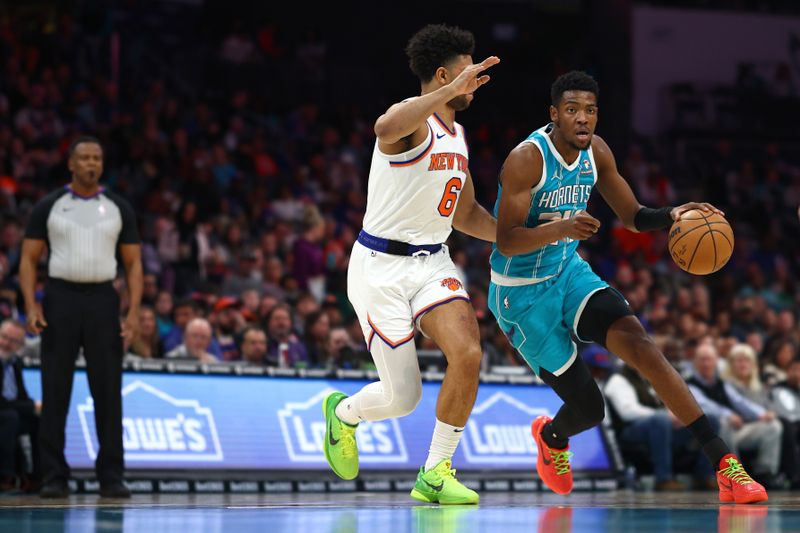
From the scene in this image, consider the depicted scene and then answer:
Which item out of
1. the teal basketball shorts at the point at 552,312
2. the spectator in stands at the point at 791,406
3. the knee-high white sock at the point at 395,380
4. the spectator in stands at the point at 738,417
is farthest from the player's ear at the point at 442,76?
the spectator in stands at the point at 791,406

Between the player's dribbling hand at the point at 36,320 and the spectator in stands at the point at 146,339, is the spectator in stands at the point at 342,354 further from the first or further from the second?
the player's dribbling hand at the point at 36,320

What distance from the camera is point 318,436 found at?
32.8ft

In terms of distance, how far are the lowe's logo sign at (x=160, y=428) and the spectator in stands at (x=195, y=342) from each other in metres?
0.72

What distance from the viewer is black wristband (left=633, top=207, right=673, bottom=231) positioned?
21.5 feet

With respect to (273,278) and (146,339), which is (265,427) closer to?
(146,339)

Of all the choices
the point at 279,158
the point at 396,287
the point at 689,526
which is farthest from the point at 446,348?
the point at 279,158

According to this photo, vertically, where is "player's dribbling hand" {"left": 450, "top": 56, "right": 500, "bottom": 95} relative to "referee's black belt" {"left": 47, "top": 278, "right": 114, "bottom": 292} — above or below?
above

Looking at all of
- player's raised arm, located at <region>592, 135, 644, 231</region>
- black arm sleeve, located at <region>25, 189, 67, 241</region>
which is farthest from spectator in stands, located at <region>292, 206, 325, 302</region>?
player's raised arm, located at <region>592, 135, 644, 231</region>

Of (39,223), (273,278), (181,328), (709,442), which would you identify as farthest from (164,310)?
(709,442)

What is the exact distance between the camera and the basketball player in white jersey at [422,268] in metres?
6.17

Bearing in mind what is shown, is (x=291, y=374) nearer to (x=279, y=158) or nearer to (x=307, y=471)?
(x=307, y=471)

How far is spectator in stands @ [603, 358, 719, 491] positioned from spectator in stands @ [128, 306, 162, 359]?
407cm

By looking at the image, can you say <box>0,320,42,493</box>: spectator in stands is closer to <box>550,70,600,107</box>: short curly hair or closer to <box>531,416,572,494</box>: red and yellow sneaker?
<box>531,416,572,494</box>: red and yellow sneaker

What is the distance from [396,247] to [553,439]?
5.42ft
